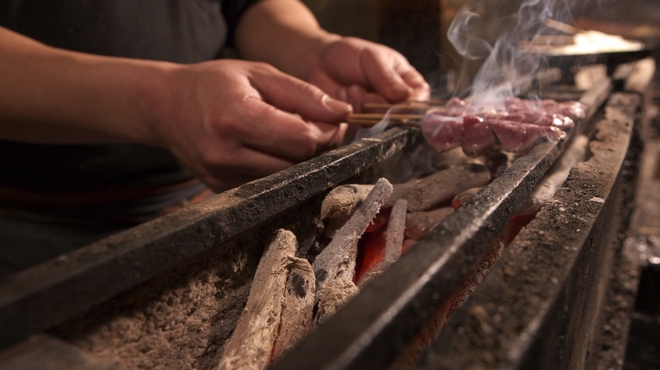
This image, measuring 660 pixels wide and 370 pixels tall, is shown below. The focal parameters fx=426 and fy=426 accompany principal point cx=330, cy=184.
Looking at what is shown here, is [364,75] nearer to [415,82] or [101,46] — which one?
[415,82]

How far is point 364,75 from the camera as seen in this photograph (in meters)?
2.42

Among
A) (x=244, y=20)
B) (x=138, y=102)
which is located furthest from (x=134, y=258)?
(x=244, y=20)

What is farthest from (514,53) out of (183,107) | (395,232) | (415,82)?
(183,107)

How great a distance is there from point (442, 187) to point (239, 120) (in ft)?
2.51

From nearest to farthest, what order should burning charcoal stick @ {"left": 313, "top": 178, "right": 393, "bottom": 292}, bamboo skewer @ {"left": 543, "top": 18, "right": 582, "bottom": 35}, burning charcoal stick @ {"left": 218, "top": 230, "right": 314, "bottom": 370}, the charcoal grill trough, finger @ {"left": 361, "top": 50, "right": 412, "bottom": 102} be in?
1. the charcoal grill trough
2. burning charcoal stick @ {"left": 218, "top": 230, "right": 314, "bottom": 370}
3. burning charcoal stick @ {"left": 313, "top": 178, "right": 393, "bottom": 292}
4. finger @ {"left": 361, "top": 50, "right": 412, "bottom": 102}
5. bamboo skewer @ {"left": 543, "top": 18, "right": 582, "bottom": 35}

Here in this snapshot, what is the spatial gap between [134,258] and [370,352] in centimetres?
49

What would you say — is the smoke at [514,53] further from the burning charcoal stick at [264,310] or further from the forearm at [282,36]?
the burning charcoal stick at [264,310]

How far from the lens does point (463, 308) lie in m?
0.75

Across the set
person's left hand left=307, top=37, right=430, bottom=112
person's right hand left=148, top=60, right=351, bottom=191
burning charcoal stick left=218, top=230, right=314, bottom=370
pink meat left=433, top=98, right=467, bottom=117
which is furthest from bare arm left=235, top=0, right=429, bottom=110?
burning charcoal stick left=218, top=230, right=314, bottom=370

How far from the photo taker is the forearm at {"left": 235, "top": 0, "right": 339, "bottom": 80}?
8.82 feet

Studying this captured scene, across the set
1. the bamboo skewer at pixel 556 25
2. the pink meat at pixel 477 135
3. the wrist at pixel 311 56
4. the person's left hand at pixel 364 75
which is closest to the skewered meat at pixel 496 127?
the pink meat at pixel 477 135

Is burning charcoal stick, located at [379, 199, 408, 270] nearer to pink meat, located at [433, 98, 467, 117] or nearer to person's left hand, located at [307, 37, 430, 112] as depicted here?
pink meat, located at [433, 98, 467, 117]

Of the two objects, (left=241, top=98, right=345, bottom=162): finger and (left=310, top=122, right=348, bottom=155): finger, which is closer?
(left=241, top=98, right=345, bottom=162): finger

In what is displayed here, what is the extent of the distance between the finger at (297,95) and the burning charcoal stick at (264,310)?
2.04ft
